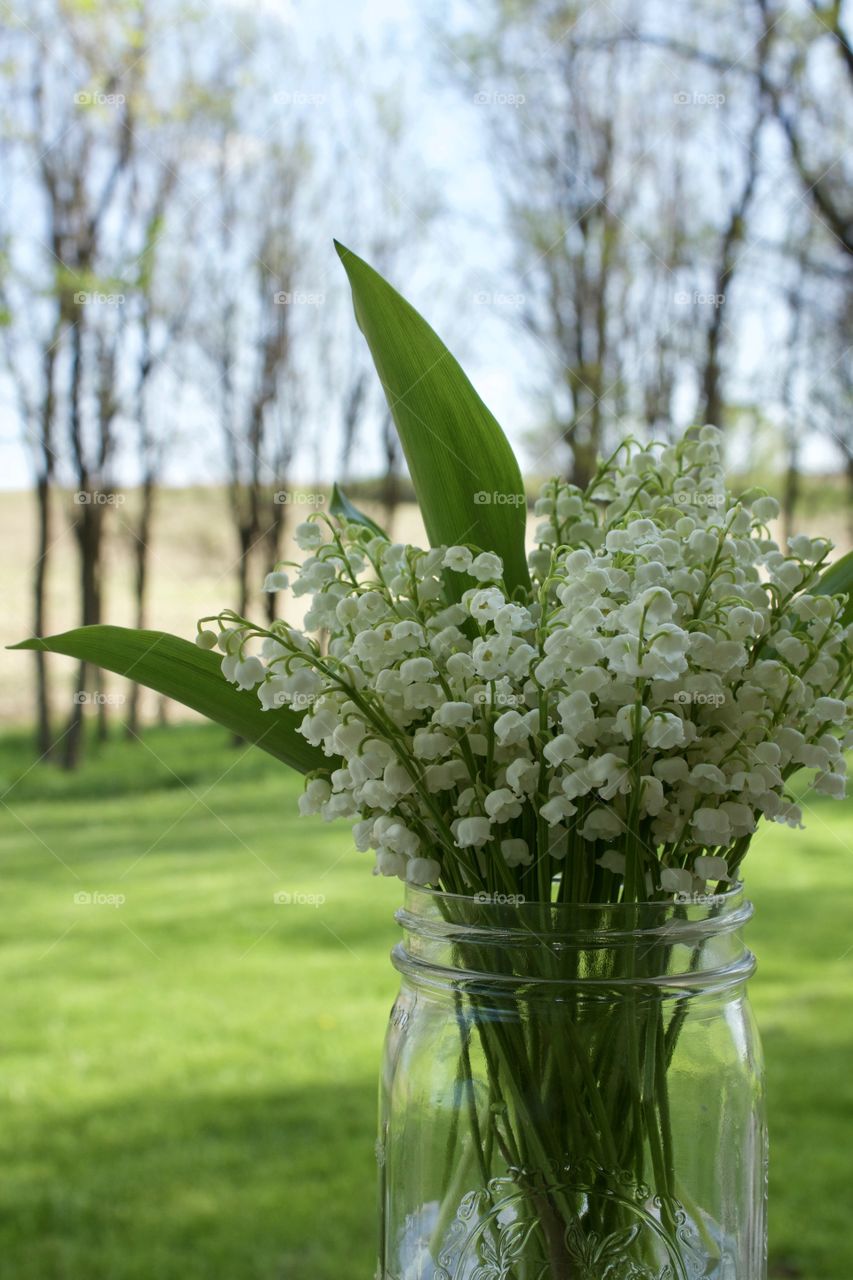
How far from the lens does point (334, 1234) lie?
1399 millimetres

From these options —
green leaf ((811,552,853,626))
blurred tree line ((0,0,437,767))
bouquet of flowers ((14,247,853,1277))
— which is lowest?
bouquet of flowers ((14,247,853,1277))

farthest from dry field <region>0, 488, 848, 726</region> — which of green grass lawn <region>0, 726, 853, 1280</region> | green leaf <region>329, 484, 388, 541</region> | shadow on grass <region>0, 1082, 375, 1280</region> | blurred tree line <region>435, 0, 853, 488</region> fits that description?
green leaf <region>329, 484, 388, 541</region>

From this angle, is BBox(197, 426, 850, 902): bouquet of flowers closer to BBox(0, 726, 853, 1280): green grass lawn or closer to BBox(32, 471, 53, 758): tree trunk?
BBox(0, 726, 853, 1280): green grass lawn

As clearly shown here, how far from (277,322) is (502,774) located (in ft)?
8.00

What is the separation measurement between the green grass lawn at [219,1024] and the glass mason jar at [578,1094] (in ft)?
1.84

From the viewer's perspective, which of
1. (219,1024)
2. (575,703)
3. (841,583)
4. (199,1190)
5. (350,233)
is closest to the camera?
(575,703)

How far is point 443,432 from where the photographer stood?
0.49 metres

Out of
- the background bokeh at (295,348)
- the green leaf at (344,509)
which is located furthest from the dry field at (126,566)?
the green leaf at (344,509)

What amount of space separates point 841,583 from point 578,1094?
23 cm

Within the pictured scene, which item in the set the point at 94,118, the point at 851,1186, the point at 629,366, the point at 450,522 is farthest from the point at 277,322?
the point at 450,522

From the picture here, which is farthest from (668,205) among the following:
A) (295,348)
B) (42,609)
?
(42,609)

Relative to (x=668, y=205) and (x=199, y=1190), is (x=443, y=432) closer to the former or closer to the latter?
(x=199, y=1190)

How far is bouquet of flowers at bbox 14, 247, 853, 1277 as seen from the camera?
1.33 ft

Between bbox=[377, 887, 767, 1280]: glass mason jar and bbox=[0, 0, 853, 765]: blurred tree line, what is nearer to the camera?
bbox=[377, 887, 767, 1280]: glass mason jar
